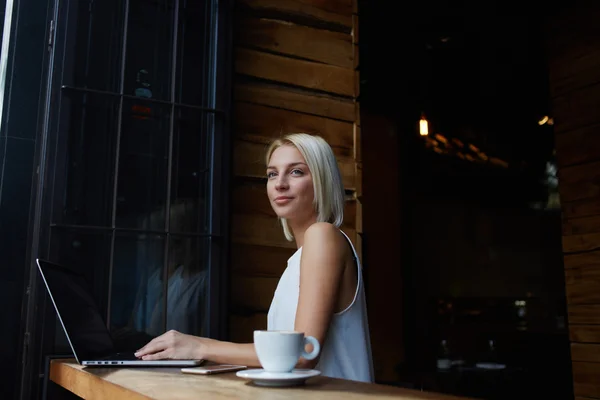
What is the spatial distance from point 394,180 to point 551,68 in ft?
8.75

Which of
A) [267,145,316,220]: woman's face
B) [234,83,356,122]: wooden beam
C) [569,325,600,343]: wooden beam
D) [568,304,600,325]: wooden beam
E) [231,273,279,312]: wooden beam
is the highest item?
[234,83,356,122]: wooden beam

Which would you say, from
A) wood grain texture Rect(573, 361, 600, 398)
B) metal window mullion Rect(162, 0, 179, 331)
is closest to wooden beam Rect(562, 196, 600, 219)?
wood grain texture Rect(573, 361, 600, 398)

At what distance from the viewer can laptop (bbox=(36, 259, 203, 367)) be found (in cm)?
146

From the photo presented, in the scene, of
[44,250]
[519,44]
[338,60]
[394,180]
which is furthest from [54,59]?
[394,180]

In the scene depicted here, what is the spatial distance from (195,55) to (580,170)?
101 inches

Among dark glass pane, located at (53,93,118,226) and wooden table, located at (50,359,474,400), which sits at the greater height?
dark glass pane, located at (53,93,118,226)

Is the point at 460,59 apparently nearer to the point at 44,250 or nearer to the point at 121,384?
the point at 44,250

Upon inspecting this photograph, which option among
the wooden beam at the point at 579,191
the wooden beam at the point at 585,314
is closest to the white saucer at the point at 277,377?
the wooden beam at the point at 585,314

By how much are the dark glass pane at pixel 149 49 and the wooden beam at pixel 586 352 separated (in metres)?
2.85

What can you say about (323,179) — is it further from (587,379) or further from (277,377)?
(587,379)

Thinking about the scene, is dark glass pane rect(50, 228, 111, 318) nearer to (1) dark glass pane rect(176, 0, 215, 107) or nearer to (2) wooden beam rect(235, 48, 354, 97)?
(1) dark glass pane rect(176, 0, 215, 107)

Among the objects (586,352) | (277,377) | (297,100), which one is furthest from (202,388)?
(586,352)

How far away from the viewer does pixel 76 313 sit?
1610mm

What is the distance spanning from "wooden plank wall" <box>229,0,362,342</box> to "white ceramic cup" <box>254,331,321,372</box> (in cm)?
129
